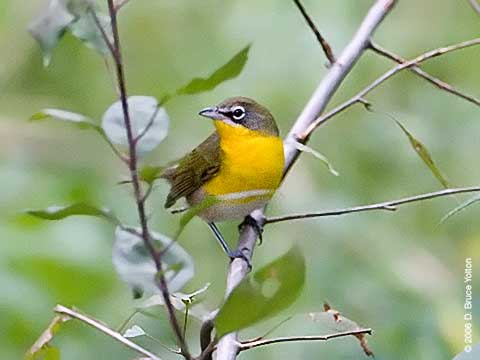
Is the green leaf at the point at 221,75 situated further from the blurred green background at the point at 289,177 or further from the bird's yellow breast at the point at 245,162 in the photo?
the bird's yellow breast at the point at 245,162

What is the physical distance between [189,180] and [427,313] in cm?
90

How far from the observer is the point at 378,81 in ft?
7.17

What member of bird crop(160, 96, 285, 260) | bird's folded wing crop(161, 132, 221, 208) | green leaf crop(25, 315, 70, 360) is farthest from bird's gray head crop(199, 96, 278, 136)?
green leaf crop(25, 315, 70, 360)

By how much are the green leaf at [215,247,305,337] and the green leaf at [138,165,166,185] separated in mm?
162

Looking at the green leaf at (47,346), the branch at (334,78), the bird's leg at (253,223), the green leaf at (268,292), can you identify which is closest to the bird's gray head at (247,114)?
the bird's leg at (253,223)

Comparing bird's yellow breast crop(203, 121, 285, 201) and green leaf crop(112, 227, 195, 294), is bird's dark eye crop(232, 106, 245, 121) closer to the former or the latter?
bird's yellow breast crop(203, 121, 285, 201)

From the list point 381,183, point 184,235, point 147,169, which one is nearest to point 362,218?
point 381,183

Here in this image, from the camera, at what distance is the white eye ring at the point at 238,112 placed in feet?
10.7

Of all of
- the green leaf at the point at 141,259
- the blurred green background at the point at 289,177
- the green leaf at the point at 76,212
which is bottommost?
the blurred green background at the point at 289,177

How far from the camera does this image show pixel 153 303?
1.55 m

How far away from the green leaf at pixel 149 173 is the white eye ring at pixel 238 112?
81.6 inches

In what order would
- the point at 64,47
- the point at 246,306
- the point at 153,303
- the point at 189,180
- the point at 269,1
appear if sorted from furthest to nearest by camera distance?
the point at 64,47 < the point at 269,1 < the point at 189,180 < the point at 153,303 < the point at 246,306

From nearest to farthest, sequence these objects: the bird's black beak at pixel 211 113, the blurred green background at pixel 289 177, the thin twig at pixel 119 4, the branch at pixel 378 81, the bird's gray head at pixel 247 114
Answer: the thin twig at pixel 119 4, the branch at pixel 378 81, the blurred green background at pixel 289 177, the bird's black beak at pixel 211 113, the bird's gray head at pixel 247 114

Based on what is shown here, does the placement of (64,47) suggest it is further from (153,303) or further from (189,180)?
(153,303)
